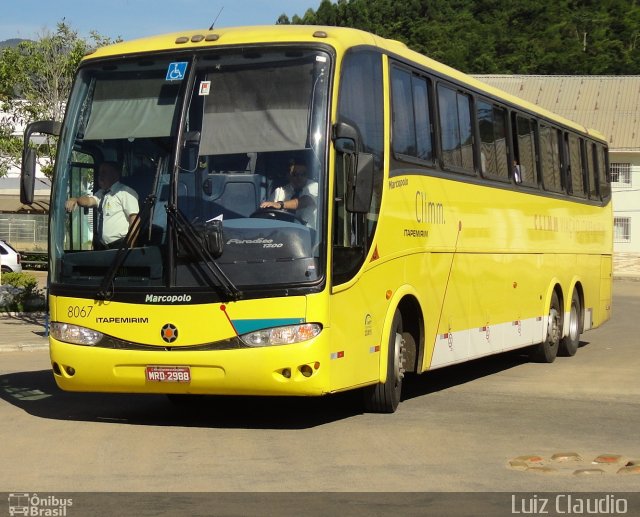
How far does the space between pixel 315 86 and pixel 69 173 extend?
241 centimetres

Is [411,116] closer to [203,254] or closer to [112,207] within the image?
[203,254]

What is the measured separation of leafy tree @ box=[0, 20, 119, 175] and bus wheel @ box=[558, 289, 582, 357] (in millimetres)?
19688

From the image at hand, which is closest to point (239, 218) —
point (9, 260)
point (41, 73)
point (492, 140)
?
point (492, 140)

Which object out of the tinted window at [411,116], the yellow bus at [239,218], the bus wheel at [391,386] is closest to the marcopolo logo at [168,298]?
the yellow bus at [239,218]

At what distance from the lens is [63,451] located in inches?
401

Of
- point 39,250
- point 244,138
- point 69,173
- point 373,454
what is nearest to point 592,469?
point 373,454

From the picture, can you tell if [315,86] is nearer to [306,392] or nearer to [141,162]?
[141,162]

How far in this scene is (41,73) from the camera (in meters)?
37.2

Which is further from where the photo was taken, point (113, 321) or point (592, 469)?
point (113, 321)

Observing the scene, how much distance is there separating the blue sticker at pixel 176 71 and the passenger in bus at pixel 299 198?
144 centimetres

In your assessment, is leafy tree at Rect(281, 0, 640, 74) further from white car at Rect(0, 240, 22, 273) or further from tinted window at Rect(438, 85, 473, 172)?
tinted window at Rect(438, 85, 473, 172)

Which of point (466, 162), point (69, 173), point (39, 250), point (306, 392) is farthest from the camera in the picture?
point (39, 250)
